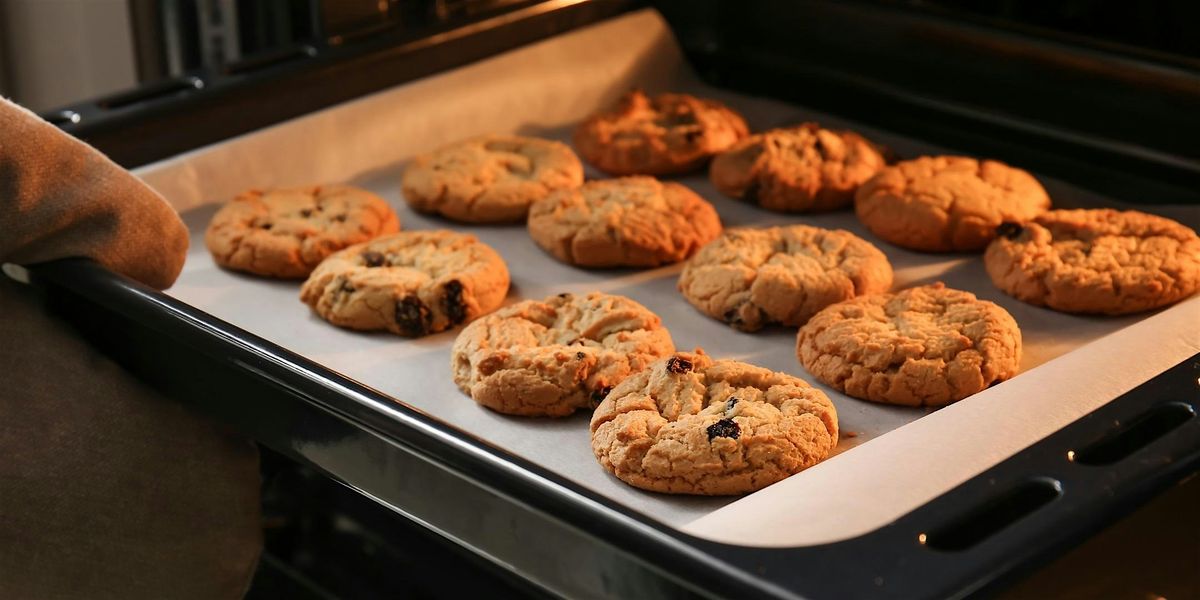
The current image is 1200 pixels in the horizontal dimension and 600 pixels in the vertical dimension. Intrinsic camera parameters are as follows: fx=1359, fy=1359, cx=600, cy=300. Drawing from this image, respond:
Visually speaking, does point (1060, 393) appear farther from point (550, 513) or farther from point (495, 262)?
point (495, 262)

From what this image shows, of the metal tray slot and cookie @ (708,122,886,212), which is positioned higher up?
the metal tray slot

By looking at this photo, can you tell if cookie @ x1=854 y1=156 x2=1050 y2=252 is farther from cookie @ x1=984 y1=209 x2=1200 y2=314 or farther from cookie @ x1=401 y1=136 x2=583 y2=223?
cookie @ x1=401 y1=136 x2=583 y2=223

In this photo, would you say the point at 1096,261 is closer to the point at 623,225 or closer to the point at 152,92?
the point at 623,225

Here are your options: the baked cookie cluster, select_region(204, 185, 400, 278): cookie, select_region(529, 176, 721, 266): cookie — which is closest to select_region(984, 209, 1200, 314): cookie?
the baked cookie cluster

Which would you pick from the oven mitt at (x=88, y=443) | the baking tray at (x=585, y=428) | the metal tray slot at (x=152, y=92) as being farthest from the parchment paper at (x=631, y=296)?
the oven mitt at (x=88, y=443)

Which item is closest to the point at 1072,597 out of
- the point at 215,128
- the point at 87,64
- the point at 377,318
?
the point at 377,318

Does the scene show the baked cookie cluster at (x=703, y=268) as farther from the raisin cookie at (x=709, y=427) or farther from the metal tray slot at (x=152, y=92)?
the metal tray slot at (x=152, y=92)

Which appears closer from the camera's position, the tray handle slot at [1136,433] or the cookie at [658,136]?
the tray handle slot at [1136,433]
